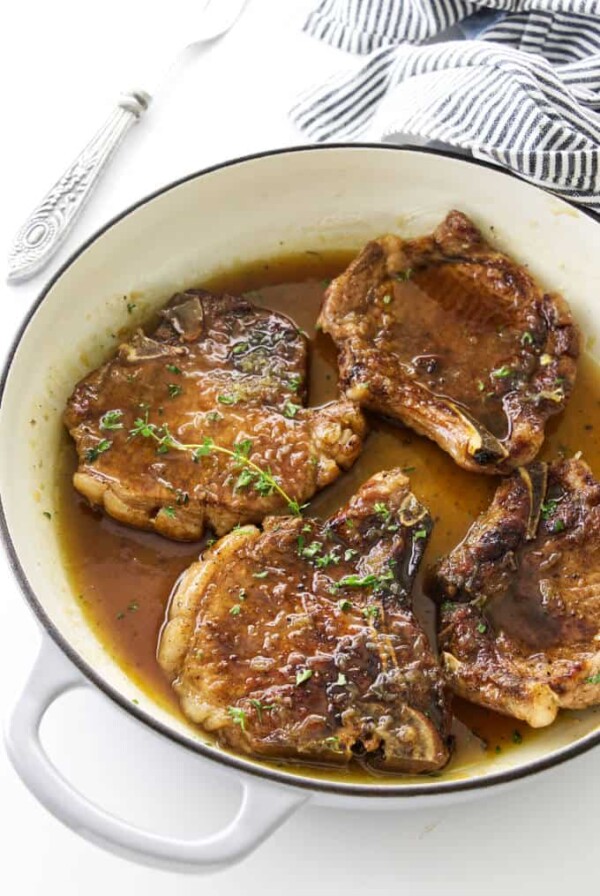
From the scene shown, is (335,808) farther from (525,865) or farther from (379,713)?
(525,865)

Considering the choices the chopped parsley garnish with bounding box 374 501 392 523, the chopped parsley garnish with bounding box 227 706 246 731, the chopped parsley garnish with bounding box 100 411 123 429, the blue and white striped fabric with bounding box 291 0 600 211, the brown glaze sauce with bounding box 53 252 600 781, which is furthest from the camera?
the blue and white striped fabric with bounding box 291 0 600 211

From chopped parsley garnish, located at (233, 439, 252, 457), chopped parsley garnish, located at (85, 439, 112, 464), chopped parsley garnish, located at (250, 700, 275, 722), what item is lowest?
chopped parsley garnish, located at (250, 700, 275, 722)

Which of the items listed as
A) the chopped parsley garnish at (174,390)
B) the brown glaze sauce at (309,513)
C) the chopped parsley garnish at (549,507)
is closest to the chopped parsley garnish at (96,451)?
the brown glaze sauce at (309,513)

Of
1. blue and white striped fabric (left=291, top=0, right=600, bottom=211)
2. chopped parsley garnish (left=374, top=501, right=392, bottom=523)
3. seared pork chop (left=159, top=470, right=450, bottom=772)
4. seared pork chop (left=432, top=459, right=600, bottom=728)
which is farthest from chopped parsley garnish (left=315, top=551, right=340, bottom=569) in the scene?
blue and white striped fabric (left=291, top=0, right=600, bottom=211)

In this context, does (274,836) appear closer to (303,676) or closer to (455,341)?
(303,676)

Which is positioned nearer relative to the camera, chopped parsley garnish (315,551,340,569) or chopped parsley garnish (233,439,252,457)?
chopped parsley garnish (315,551,340,569)

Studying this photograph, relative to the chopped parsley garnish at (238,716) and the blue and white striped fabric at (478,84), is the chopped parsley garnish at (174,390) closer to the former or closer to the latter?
the chopped parsley garnish at (238,716)

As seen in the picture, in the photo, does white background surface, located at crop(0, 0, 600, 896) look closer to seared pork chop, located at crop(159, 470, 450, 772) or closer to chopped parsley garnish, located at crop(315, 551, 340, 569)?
seared pork chop, located at crop(159, 470, 450, 772)
